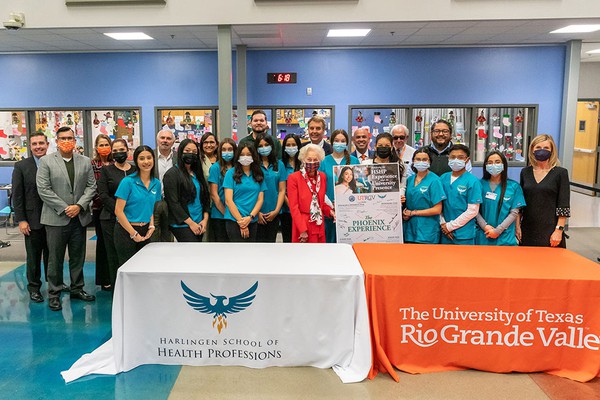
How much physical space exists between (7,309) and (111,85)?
5390 millimetres

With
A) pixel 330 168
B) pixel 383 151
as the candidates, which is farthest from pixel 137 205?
pixel 383 151

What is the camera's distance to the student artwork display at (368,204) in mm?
4258

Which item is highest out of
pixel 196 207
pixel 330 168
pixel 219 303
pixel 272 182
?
pixel 330 168

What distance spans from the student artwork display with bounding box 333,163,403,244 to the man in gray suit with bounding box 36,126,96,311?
7.82ft

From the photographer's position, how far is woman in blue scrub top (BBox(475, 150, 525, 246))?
4.07m

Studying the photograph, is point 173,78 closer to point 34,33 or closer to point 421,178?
point 34,33

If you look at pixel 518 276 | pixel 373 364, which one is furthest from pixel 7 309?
pixel 518 276

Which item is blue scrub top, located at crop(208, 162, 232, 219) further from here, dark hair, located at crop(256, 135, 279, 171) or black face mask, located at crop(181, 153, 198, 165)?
dark hair, located at crop(256, 135, 279, 171)

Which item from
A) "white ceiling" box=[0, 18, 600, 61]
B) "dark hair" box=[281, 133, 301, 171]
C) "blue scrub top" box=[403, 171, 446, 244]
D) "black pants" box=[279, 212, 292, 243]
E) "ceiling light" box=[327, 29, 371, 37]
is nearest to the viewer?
"blue scrub top" box=[403, 171, 446, 244]

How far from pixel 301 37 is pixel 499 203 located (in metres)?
4.67

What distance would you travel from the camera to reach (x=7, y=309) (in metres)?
4.50

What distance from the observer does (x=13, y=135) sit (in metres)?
9.11

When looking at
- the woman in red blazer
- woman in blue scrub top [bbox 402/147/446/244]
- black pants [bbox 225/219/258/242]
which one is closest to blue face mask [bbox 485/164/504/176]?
woman in blue scrub top [bbox 402/147/446/244]

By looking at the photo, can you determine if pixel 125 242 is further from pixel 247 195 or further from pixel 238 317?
pixel 238 317
